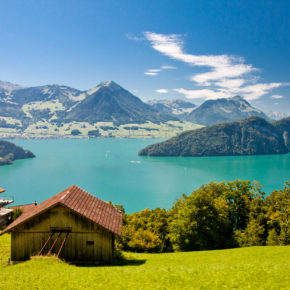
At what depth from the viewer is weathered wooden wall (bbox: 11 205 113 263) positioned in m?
18.9

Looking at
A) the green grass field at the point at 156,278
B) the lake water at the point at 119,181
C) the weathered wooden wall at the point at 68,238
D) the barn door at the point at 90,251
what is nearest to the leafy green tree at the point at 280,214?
the green grass field at the point at 156,278

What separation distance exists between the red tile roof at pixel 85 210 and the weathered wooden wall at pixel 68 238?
43 centimetres

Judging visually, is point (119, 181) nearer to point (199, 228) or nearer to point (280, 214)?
point (199, 228)

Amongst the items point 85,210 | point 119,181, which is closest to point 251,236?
point 85,210

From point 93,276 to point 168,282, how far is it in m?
3.77

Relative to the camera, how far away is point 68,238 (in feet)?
62.1

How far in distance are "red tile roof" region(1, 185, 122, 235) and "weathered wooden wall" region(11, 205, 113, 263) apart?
0.43 metres

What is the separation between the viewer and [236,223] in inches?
1518

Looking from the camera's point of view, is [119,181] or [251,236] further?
[119,181]

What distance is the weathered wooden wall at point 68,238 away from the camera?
18.9 metres

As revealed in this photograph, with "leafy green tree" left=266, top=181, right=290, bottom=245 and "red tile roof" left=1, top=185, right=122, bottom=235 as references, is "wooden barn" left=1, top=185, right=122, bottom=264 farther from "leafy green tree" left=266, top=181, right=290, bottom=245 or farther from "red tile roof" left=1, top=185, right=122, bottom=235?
"leafy green tree" left=266, top=181, right=290, bottom=245

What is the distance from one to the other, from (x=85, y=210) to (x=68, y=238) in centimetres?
224

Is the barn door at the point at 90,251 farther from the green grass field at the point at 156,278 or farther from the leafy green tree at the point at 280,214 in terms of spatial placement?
the leafy green tree at the point at 280,214

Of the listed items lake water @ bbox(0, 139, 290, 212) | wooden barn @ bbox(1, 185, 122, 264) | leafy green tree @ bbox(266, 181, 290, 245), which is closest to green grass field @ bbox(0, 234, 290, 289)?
wooden barn @ bbox(1, 185, 122, 264)
